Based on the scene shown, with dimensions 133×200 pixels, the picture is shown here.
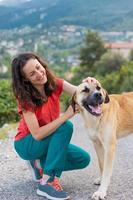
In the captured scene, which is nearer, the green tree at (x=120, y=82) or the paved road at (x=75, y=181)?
the paved road at (x=75, y=181)

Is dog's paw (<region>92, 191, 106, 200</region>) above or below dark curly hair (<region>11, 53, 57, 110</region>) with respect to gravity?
below

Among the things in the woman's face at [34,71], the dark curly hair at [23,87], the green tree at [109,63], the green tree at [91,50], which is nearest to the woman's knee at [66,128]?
the dark curly hair at [23,87]

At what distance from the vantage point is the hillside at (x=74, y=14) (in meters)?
126

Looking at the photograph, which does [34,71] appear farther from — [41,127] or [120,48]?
[120,48]

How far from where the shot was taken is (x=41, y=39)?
113 m

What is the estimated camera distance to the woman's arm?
5246 mm

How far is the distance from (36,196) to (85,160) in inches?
26.1

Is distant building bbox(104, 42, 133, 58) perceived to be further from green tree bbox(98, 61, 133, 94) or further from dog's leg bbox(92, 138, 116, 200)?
dog's leg bbox(92, 138, 116, 200)

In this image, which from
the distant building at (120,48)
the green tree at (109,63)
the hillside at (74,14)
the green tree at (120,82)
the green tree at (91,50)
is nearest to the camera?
the green tree at (120,82)

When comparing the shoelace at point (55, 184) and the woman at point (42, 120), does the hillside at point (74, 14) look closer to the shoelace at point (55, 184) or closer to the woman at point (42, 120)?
the woman at point (42, 120)

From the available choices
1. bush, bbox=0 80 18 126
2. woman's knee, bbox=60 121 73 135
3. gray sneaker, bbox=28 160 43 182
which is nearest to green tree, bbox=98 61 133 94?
bush, bbox=0 80 18 126

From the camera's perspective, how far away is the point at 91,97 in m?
5.11

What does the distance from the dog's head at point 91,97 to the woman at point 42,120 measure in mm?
152

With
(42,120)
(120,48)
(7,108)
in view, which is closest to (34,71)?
(42,120)
